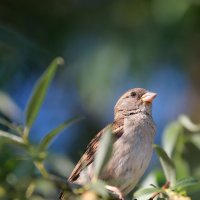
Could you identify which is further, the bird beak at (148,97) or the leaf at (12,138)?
the bird beak at (148,97)

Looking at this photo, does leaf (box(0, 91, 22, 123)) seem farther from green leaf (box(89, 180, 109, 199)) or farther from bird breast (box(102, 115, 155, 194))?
bird breast (box(102, 115, 155, 194))

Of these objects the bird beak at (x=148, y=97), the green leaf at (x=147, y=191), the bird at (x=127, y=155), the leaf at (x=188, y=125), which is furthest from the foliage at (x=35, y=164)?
the bird beak at (x=148, y=97)

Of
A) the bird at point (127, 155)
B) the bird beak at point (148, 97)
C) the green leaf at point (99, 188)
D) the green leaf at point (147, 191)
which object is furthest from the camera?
the bird beak at point (148, 97)

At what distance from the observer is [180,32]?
15.4 ft

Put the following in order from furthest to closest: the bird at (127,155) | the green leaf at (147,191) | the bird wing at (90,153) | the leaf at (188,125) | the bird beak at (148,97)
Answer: the bird beak at (148,97)
the bird at (127,155)
the bird wing at (90,153)
the leaf at (188,125)
the green leaf at (147,191)

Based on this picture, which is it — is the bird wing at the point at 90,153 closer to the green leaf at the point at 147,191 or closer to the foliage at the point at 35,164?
the green leaf at the point at 147,191

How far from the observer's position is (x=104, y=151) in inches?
50.8

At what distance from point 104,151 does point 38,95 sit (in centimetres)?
21

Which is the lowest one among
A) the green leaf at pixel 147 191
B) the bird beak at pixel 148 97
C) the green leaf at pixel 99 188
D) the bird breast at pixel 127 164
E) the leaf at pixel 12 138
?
the bird breast at pixel 127 164

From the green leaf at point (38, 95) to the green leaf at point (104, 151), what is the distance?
0.58 ft

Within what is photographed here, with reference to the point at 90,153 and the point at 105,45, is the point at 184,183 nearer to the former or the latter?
the point at 90,153

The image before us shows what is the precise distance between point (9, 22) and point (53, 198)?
413cm

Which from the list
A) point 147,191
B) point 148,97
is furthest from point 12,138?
point 148,97

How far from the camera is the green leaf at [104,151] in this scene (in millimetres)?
1268
